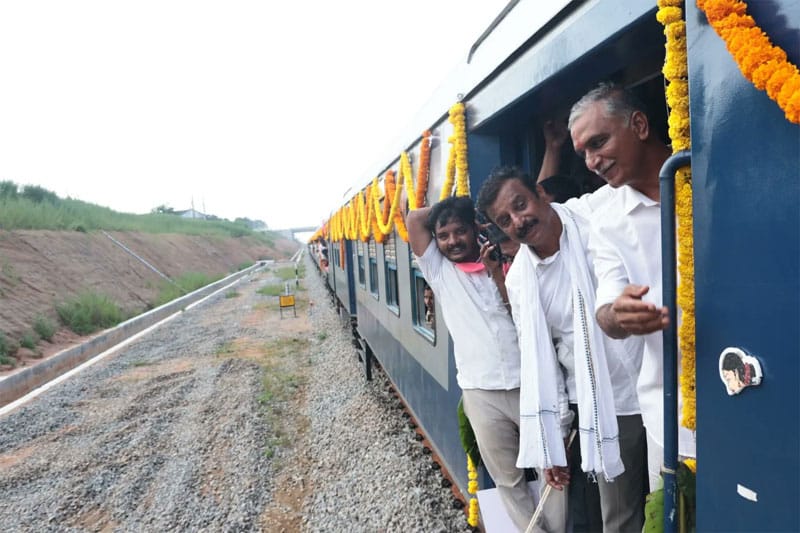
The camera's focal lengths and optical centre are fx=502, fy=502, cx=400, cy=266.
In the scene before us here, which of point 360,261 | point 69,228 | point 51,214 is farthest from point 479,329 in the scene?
point 51,214

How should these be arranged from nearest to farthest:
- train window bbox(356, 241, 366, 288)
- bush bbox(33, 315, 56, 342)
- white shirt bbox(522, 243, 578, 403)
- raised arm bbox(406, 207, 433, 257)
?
white shirt bbox(522, 243, 578, 403)
raised arm bbox(406, 207, 433, 257)
train window bbox(356, 241, 366, 288)
bush bbox(33, 315, 56, 342)

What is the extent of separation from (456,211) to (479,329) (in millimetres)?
558

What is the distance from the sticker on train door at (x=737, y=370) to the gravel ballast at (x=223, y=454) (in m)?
2.90

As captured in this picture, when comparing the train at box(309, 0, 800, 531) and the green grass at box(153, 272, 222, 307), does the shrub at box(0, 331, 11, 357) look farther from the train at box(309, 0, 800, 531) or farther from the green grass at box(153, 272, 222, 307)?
the train at box(309, 0, 800, 531)

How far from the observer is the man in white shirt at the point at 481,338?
2.22 metres

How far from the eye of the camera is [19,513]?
14.6ft

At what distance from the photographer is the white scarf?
1.57m

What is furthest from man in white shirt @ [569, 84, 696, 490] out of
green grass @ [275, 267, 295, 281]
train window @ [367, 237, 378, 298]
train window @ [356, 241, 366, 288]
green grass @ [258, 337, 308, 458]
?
green grass @ [275, 267, 295, 281]

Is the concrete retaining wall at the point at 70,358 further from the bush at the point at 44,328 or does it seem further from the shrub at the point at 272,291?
the shrub at the point at 272,291

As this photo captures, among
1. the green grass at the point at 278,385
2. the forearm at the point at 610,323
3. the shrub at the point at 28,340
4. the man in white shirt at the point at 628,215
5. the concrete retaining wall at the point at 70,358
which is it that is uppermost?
the man in white shirt at the point at 628,215

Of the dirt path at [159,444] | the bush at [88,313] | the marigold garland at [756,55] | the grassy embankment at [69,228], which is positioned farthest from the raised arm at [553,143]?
the bush at [88,313]

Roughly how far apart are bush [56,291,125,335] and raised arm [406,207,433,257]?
14.1 m

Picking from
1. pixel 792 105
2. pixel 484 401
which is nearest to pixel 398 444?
pixel 484 401

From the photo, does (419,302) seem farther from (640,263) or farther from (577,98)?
(640,263)
